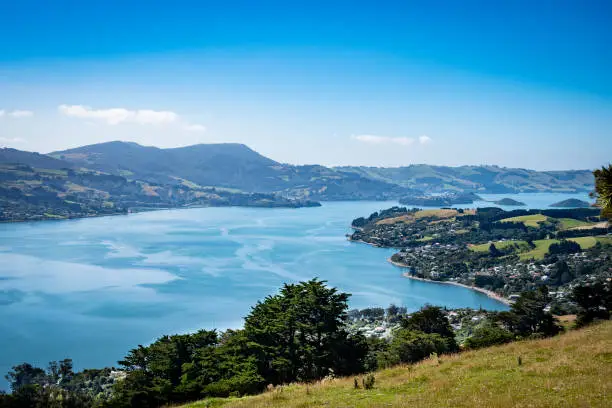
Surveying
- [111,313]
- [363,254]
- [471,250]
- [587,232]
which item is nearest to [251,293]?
[111,313]

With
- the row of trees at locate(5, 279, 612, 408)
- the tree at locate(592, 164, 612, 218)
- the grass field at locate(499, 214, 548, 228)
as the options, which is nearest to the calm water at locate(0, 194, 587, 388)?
the row of trees at locate(5, 279, 612, 408)

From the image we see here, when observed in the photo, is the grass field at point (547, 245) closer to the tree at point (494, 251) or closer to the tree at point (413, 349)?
the tree at point (494, 251)

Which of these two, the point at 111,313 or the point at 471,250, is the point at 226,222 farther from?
the point at 111,313

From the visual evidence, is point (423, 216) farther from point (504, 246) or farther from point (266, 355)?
point (266, 355)

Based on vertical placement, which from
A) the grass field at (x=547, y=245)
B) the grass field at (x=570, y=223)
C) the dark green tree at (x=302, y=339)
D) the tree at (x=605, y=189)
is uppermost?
the tree at (x=605, y=189)

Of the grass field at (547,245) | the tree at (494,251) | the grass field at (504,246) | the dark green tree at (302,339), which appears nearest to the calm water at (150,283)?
the tree at (494,251)

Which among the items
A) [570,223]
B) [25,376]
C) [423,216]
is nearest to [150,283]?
[25,376]

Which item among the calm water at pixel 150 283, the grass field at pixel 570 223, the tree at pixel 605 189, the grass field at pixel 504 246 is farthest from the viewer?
the grass field at pixel 570 223
